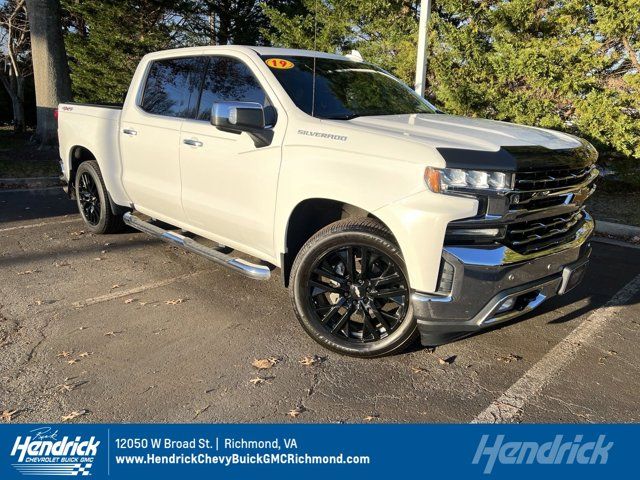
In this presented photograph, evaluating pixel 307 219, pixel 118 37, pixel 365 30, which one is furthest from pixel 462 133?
pixel 118 37

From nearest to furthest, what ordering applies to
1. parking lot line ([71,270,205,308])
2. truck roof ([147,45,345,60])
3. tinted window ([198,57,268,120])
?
tinted window ([198,57,268,120]), truck roof ([147,45,345,60]), parking lot line ([71,270,205,308])

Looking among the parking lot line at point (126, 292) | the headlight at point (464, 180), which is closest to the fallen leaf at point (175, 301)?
the parking lot line at point (126, 292)

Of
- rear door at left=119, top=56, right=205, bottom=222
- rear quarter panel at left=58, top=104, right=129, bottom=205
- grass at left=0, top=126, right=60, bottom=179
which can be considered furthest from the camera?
grass at left=0, top=126, right=60, bottom=179

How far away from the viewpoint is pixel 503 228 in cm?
295

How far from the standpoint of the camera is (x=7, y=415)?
2.83 metres

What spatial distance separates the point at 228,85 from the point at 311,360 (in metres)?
2.23

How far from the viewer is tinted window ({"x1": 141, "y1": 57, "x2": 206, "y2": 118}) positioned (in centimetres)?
455

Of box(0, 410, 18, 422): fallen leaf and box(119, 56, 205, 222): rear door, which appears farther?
box(119, 56, 205, 222): rear door

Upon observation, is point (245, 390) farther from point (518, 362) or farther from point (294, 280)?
point (518, 362)

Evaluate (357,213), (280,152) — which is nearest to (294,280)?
(357,213)

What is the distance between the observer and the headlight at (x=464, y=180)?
286 centimetres

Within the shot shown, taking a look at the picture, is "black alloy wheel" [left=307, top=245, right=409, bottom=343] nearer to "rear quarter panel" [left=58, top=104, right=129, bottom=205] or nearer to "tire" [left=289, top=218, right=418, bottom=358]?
"tire" [left=289, top=218, right=418, bottom=358]

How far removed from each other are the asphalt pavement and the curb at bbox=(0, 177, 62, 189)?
15.2 ft

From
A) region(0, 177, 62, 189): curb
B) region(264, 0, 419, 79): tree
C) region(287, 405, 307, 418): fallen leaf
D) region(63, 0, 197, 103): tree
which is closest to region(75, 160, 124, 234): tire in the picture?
region(0, 177, 62, 189): curb
